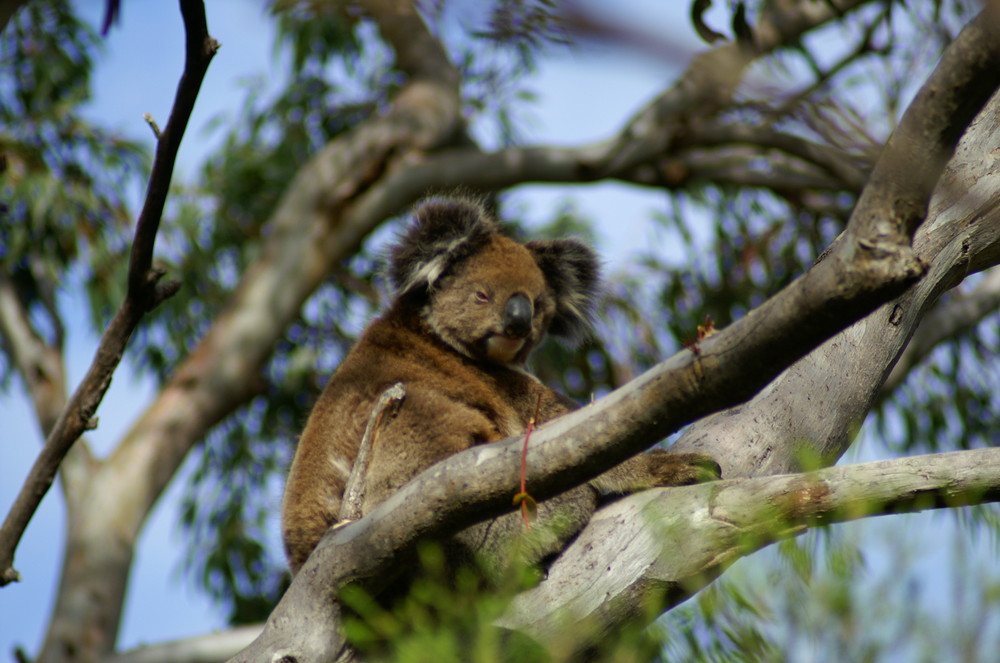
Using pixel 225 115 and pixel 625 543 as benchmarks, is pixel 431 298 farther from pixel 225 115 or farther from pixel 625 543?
pixel 225 115

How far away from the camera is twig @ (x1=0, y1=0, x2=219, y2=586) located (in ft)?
7.02

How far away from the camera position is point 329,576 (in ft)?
7.15

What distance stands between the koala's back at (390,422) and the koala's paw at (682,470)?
0.46 meters

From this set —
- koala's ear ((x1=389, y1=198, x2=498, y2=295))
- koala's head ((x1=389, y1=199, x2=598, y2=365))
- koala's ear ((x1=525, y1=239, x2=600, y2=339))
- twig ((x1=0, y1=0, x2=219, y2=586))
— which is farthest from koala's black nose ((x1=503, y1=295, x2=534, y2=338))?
twig ((x1=0, y1=0, x2=219, y2=586))

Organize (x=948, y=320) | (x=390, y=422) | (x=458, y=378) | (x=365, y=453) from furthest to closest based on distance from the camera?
1. (x=948, y=320)
2. (x=458, y=378)
3. (x=390, y=422)
4. (x=365, y=453)

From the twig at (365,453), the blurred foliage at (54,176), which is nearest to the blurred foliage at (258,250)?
the blurred foliage at (54,176)

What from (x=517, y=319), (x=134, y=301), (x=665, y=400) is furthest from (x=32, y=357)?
(x=665, y=400)

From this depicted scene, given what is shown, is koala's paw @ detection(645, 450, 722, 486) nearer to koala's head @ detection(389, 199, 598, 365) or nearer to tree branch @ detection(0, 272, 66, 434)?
koala's head @ detection(389, 199, 598, 365)

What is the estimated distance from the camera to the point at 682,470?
260cm

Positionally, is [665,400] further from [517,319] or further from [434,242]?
[434,242]

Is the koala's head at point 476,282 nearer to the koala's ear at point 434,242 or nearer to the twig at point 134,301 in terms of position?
the koala's ear at point 434,242

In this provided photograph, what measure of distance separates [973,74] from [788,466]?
162 cm

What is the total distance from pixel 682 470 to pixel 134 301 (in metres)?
1.45

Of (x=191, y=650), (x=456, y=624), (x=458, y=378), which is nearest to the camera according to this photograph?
(x=456, y=624)
